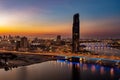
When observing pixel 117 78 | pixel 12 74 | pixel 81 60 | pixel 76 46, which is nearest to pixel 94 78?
pixel 117 78

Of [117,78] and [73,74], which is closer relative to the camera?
[117,78]

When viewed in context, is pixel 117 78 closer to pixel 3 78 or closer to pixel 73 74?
pixel 73 74

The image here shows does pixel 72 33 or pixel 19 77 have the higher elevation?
pixel 72 33

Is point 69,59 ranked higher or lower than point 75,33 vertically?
lower

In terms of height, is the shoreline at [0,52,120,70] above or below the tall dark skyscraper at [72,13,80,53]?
below

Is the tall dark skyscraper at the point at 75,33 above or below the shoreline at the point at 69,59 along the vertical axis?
above

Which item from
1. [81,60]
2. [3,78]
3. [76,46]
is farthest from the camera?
[76,46]

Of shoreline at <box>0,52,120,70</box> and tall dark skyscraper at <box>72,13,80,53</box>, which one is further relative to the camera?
tall dark skyscraper at <box>72,13,80,53</box>

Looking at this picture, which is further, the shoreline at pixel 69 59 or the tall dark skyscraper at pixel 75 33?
the tall dark skyscraper at pixel 75 33

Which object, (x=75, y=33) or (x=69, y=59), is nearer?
(x=69, y=59)

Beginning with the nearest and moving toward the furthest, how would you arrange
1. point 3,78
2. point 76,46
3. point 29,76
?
1. point 3,78
2. point 29,76
3. point 76,46
